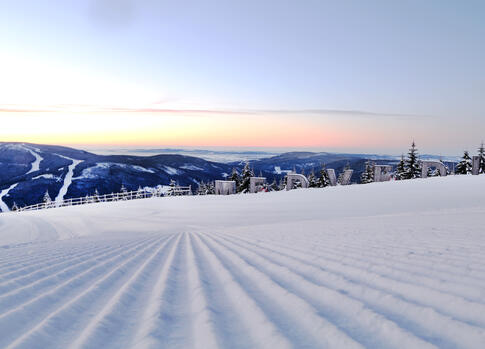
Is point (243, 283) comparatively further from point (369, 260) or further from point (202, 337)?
point (369, 260)

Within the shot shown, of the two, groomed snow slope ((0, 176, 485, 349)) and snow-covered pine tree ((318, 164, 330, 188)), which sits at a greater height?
groomed snow slope ((0, 176, 485, 349))

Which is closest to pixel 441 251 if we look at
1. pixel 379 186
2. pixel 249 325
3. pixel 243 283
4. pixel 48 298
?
pixel 243 283

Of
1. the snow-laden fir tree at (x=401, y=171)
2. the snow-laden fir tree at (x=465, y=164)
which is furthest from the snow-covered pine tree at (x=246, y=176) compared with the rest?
the snow-laden fir tree at (x=465, y=164)

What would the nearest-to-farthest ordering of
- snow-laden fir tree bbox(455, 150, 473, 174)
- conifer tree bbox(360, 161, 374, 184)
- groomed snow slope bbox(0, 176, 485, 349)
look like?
1. groomed snow slope bbox(0, 176, 485, 349)
2. snow-laden fir tree bbox(455, 150, 473, 174)
3. conifer tree bbox(360, 161, 374, 184)

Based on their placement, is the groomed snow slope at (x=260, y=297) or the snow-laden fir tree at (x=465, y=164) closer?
the groomed snow slope at (x=260, y=297)

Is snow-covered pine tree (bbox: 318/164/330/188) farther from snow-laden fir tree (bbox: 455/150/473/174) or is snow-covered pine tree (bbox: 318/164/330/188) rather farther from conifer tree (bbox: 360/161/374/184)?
snow-laden fir tree (bbox: 455/150/473/174)

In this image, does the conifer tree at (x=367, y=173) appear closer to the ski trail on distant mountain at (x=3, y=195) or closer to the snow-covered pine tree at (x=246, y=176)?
the snow-covered pine tree at (x=246, y=176)

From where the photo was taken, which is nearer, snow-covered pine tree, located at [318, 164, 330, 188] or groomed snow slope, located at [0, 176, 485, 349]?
groomed snow slope, located at [0, 176, 485, 349]

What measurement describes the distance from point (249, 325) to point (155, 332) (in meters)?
0.59

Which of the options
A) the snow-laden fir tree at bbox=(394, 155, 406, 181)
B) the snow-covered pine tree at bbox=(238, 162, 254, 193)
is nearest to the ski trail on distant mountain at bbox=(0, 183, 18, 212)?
the snow-covered pine tree at bbox=(238, 162, 254, 193)

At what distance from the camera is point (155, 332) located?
1.97 metres

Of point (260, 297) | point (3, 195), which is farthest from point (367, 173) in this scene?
point (3, 195)

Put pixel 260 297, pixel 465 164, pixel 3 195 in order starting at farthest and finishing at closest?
pixel 3 195, pixel 465 164, pixel 260 297

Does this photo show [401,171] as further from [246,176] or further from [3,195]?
[3,195]
